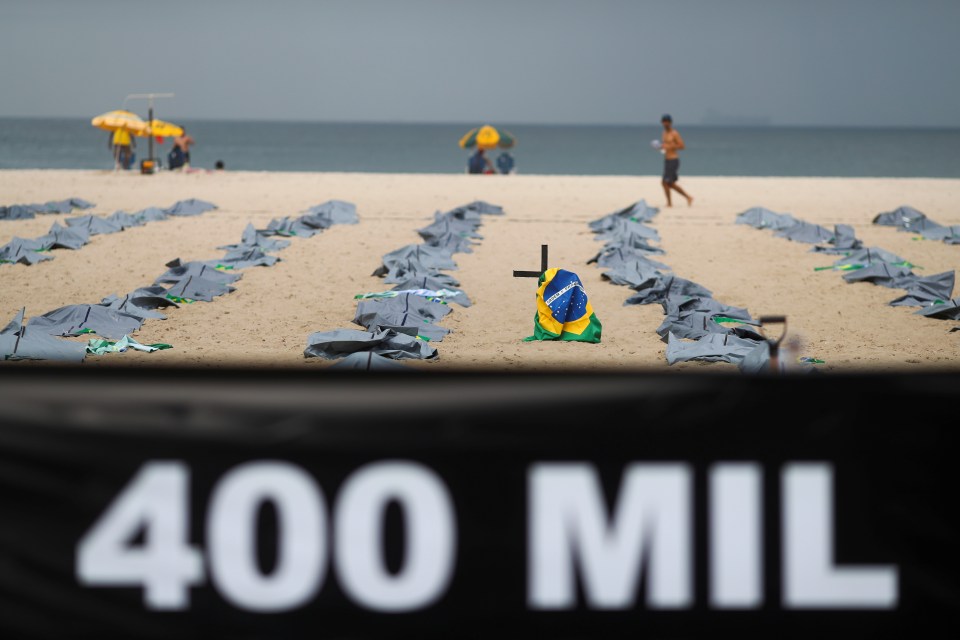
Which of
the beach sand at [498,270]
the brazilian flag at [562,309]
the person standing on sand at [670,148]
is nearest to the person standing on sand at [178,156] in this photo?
the beach sand at [498,270]

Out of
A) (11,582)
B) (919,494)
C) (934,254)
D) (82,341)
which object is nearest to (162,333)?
(82,341)

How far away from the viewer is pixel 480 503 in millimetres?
2455

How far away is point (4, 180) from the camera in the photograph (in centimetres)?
2794

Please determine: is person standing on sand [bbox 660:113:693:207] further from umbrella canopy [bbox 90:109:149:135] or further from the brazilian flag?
umbrella canopy [bbox 90:109:149:135]

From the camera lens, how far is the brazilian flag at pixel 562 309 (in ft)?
28.5

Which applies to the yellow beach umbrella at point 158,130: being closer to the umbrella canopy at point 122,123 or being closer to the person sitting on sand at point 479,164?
the umbrella canopy at point 122,123

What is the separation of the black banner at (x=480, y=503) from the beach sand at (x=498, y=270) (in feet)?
1.24

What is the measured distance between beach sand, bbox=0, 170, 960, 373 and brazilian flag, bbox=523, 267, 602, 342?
4.7 inches

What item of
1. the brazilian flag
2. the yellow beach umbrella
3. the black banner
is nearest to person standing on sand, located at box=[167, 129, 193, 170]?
the yellow beach umbrella

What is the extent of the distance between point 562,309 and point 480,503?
630cm

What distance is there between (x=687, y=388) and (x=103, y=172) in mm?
31518

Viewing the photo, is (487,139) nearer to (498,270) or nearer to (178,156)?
(178,156)

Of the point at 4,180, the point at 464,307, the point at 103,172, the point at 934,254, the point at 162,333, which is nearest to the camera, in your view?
the point at 162,333

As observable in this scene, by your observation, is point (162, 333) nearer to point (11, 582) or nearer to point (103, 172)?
point (11, 582)
